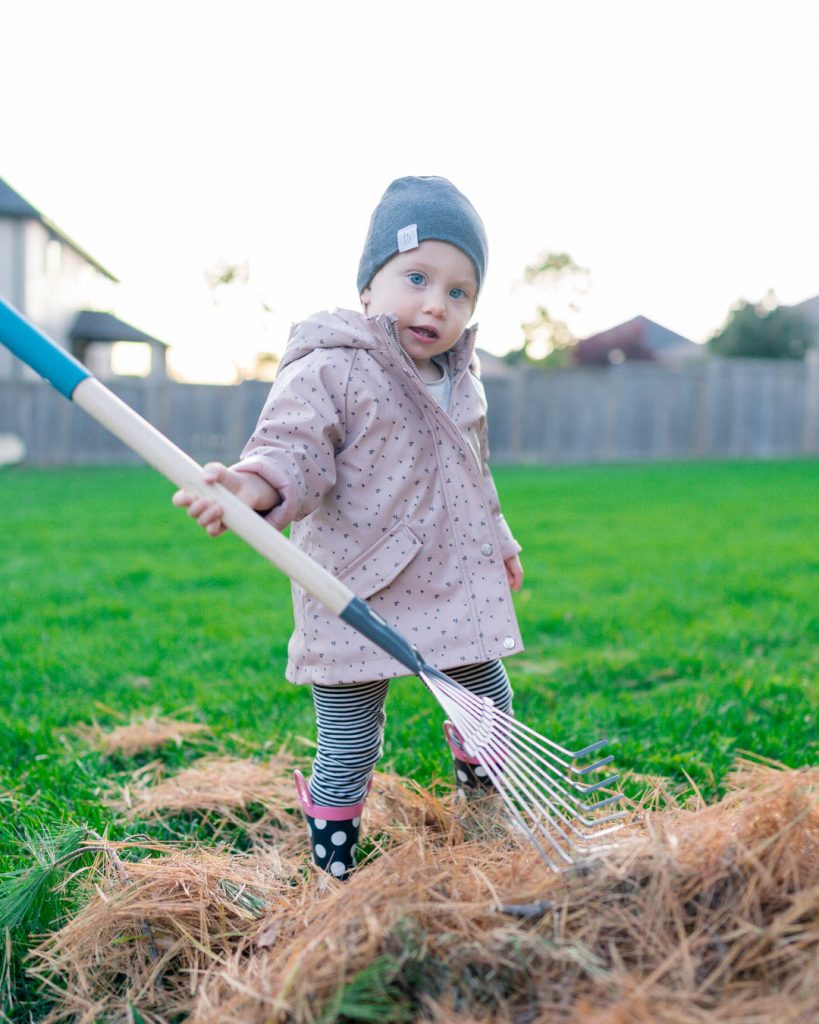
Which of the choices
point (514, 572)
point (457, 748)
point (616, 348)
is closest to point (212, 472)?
point (457, 748)

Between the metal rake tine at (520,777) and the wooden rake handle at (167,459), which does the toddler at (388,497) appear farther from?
the wooden rake handle at (167,459)

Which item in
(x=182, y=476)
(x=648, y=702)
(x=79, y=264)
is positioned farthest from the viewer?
(x=79, y=264)

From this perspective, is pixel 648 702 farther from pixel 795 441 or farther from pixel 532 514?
pixel 795 441

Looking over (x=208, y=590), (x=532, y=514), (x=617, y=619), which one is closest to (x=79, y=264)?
(x=532, y=514)

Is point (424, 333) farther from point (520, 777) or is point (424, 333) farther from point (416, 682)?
point (416, 682)

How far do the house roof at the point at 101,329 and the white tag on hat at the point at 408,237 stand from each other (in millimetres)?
20330

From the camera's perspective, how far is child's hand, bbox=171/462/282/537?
4.88 ft

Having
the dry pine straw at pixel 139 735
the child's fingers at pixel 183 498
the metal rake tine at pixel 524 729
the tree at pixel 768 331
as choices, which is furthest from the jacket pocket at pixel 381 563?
the tree at pixel 768 331

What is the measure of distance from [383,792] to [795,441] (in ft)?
52.9

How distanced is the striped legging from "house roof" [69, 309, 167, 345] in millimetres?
20416

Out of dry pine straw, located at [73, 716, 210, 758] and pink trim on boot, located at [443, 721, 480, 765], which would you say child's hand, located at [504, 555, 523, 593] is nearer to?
pink trim on boot, located at [443, 721, 480, 765]

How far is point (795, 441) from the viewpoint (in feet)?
55.1

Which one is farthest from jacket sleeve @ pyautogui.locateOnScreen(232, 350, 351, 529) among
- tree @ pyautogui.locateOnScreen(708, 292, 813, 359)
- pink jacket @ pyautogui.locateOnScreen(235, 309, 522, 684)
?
tree @ pyautogui.locateOnScreen(708, 292, 813, 359)

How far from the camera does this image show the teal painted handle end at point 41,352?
1491mm
